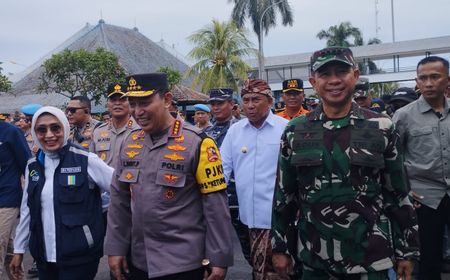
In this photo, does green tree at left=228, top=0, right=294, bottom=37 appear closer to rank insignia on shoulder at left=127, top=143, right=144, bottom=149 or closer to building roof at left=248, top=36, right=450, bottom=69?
building roof at left=248, top=36, right=450, bottom=69

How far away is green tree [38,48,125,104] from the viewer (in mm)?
24141

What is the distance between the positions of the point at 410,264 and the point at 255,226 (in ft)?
5.24

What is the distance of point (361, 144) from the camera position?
8.99 ft

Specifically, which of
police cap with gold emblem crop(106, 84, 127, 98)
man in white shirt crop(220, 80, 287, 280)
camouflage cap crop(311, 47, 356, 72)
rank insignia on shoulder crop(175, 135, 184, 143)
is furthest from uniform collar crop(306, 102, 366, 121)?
police cap with gold emblem crop(106, 84, 127, 98)

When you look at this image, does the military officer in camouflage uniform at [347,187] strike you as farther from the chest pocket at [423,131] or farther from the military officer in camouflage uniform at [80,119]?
the military officer in camouflage uniform at [80,119]

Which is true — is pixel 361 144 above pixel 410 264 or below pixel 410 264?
above

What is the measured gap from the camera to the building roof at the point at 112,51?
1326 inches

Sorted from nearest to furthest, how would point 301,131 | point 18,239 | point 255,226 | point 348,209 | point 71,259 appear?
point 348,209
point 301,131
point 71,259
point 18,239
point 255,226

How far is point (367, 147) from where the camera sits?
2729 millimetres

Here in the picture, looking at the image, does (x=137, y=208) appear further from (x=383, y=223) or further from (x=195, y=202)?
(x=383, y=223)

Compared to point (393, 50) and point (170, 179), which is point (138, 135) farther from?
point (393, 50)

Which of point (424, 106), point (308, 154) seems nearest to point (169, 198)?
point (308, 154)

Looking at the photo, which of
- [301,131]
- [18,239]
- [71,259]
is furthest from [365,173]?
[18,239]

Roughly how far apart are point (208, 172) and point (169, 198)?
0.29m
